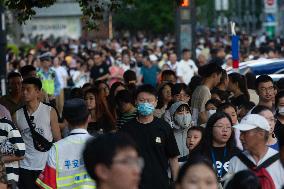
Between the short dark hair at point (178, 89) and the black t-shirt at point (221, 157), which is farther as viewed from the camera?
the short dark hair at point (178, 89)

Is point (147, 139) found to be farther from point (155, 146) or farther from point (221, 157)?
point (221, 157)

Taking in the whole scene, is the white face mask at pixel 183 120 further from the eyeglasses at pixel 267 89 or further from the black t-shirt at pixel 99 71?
Result: the black t-shirt at pixel 99 71

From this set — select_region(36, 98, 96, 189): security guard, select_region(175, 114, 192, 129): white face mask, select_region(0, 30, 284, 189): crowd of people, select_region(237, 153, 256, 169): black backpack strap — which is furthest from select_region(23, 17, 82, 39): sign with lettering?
select_region(237, 153, 256, 169): black backpack strap

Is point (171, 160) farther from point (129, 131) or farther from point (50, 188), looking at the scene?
point (50, 188)

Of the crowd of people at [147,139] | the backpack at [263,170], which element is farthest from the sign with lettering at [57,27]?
the backpack at [263,170]

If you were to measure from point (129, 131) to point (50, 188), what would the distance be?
2242 millimetres

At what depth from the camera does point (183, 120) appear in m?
12.6

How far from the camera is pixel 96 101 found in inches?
544

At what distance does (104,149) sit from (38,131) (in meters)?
5.72

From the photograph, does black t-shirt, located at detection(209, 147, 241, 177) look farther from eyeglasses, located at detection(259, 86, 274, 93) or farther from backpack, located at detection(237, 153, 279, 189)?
eyeglasses, located at detection(259, 86, 274, 93)

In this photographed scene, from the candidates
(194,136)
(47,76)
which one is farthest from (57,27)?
(194,136)

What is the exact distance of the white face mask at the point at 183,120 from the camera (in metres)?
12.6

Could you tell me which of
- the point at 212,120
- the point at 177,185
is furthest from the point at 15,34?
the point at 177,185

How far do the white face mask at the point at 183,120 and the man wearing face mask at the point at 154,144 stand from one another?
5.60 ft
